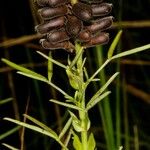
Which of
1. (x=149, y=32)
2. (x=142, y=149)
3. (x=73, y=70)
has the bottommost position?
(x=142, y=149)

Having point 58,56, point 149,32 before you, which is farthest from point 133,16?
point 58,56

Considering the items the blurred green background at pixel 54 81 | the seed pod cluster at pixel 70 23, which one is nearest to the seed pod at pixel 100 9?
the seed pod cluster at pixel 70 23

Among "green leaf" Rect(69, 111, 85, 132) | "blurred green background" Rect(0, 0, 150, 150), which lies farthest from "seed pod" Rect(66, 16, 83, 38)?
"blurred green background" Rect(0, 0, 150, 150)

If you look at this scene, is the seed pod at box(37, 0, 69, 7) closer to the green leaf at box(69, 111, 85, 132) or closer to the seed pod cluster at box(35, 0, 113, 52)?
the seed pod cluster at box(35, 0, 113, 52)

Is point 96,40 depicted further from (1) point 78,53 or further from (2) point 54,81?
(2) point 54,81

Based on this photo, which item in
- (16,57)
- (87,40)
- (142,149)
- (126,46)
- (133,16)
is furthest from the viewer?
(133,16)

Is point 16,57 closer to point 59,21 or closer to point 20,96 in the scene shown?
point 20,96
